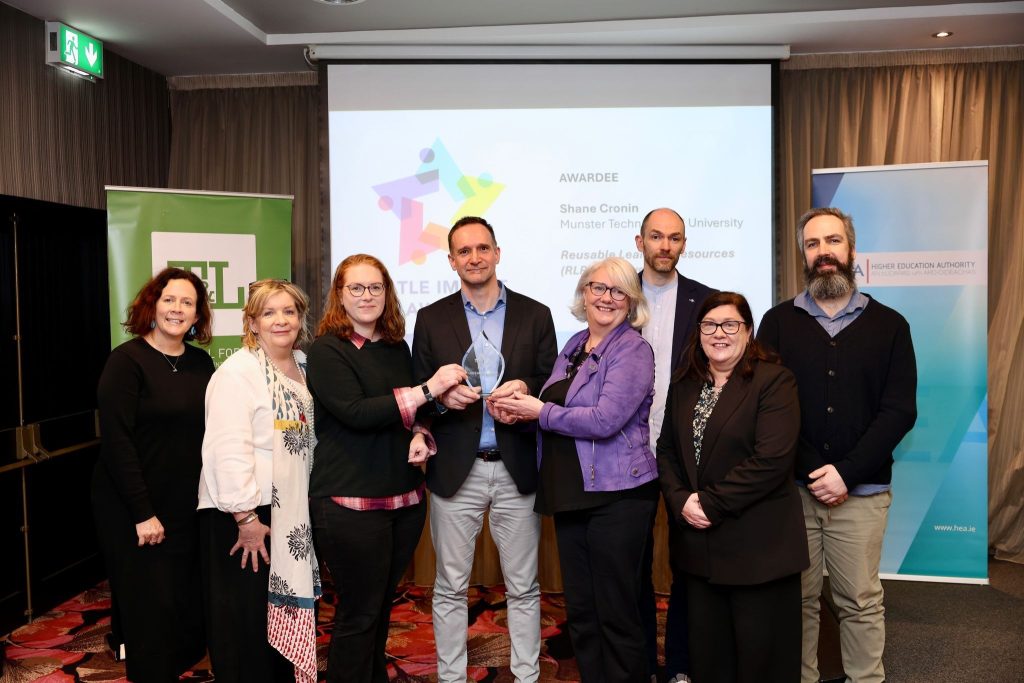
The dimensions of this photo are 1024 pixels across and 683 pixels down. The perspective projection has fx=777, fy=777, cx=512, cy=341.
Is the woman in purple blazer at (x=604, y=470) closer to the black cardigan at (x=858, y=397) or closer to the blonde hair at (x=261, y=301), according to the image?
the black cardigan at (x=858, y=397)

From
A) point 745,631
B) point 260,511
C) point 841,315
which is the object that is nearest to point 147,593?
point 260,511

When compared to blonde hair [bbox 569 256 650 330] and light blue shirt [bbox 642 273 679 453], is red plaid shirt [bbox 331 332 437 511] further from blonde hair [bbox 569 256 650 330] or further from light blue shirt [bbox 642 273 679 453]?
light blue shirt [bbox 642 273 679 453]

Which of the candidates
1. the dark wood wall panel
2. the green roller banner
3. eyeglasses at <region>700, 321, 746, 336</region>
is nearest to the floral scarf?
eyeglasses at <region>700, 321, 746, 336</region>

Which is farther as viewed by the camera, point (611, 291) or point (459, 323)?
point (459, 323)

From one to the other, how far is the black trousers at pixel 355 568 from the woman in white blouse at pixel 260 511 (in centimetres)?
8

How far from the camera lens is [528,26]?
4398 millimetres

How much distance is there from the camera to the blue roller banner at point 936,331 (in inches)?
162

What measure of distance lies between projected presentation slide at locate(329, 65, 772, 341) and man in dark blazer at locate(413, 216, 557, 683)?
1728 mm

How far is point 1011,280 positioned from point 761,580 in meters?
3.53

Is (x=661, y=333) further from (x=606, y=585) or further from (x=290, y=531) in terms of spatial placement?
(x=290, y=531)

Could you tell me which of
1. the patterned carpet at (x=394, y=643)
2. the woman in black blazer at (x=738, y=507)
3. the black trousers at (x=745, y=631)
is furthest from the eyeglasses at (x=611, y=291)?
the patterned carpet at (x=394, y=643)

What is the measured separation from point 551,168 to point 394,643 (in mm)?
2683

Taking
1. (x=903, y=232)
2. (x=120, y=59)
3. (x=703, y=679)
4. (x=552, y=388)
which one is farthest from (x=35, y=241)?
(x=903, y=232)

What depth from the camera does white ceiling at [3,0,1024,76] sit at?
4078 mm
